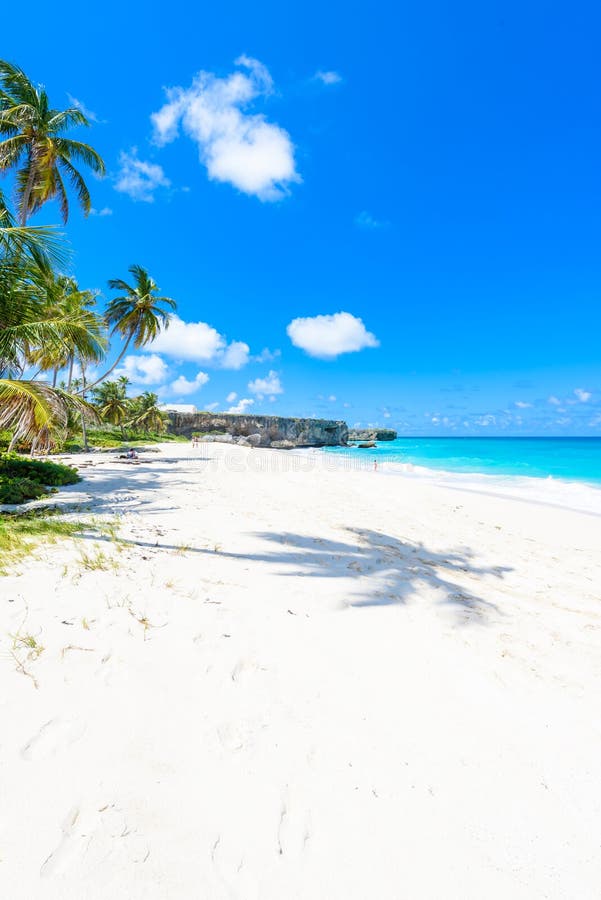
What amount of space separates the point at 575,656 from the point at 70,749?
170 inches

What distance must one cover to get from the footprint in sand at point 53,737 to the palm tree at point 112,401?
133 ft

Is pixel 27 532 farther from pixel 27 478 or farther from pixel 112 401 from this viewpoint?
pixel 112 401

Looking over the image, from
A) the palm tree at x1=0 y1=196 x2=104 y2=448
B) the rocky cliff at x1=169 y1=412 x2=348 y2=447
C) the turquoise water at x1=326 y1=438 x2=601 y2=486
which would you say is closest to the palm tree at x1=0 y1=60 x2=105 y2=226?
the palm tree at x1=0 y1=196 x2=104 y2=448

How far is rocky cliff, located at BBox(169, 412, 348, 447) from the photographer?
6925cm

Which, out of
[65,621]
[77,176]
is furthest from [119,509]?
[77,176]

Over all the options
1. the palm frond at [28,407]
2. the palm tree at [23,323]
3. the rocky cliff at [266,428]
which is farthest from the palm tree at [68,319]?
the rocky cliff at [266,428]

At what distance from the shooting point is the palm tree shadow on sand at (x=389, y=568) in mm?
4539

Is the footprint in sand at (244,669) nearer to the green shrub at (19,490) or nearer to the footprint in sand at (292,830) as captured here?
the footprint in sand at (292,830)

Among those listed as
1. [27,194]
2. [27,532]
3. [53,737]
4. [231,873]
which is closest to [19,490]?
[27,532]

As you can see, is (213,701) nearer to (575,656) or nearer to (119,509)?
(575,656)

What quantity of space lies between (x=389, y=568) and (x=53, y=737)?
435 centimetres

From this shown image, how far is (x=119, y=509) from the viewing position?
7.61m

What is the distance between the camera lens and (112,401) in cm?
3856

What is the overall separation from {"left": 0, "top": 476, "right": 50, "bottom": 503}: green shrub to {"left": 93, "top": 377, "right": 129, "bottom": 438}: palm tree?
3220 cm
